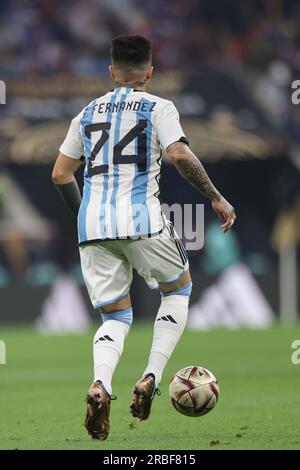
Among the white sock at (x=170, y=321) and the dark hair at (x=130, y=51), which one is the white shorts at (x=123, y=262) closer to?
the white sock at (x=170, y=321)

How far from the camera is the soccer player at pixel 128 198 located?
6055 millimetres

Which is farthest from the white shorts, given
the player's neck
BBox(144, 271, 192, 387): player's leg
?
the player's neck

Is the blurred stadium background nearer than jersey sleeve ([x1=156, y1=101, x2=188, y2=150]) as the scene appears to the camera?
No

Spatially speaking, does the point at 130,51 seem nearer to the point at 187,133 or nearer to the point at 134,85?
the point at 134,85

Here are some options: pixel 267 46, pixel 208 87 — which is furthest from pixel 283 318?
pixel 267 46

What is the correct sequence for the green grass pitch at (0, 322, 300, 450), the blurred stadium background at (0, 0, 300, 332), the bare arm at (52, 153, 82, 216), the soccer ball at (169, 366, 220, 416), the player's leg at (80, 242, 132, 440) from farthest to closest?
the blurred stadium background at (0, 0, 300, 332), the bare arm at (52, 153, 82, 216), the soccer ball at (169, 366, 220, 416), the player's leg at (80, 242, 132, 440), the green grass pitch at (0, 322, 300, 450)

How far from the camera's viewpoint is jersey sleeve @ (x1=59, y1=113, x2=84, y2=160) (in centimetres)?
633

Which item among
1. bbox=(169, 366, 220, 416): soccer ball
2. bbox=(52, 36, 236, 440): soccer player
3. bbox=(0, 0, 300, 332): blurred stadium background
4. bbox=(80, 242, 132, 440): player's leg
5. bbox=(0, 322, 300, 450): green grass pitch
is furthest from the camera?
bbox=(0, 0, 300, 332): blurred stadium background

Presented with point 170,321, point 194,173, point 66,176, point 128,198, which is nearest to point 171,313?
point 170,321

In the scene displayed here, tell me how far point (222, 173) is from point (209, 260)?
158 centimetres

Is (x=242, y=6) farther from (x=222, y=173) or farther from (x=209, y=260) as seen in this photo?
(x=209, y=260)

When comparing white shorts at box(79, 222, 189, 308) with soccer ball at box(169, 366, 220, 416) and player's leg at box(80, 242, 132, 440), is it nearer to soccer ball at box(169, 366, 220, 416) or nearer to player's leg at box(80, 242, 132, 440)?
player's leg at box(80, 242, 132, 440)

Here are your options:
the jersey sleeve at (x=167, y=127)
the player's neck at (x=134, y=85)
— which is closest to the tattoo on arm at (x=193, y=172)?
the jersey sleeve at (x=167, y=127)

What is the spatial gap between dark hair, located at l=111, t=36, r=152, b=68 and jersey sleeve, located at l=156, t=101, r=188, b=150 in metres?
0.28
